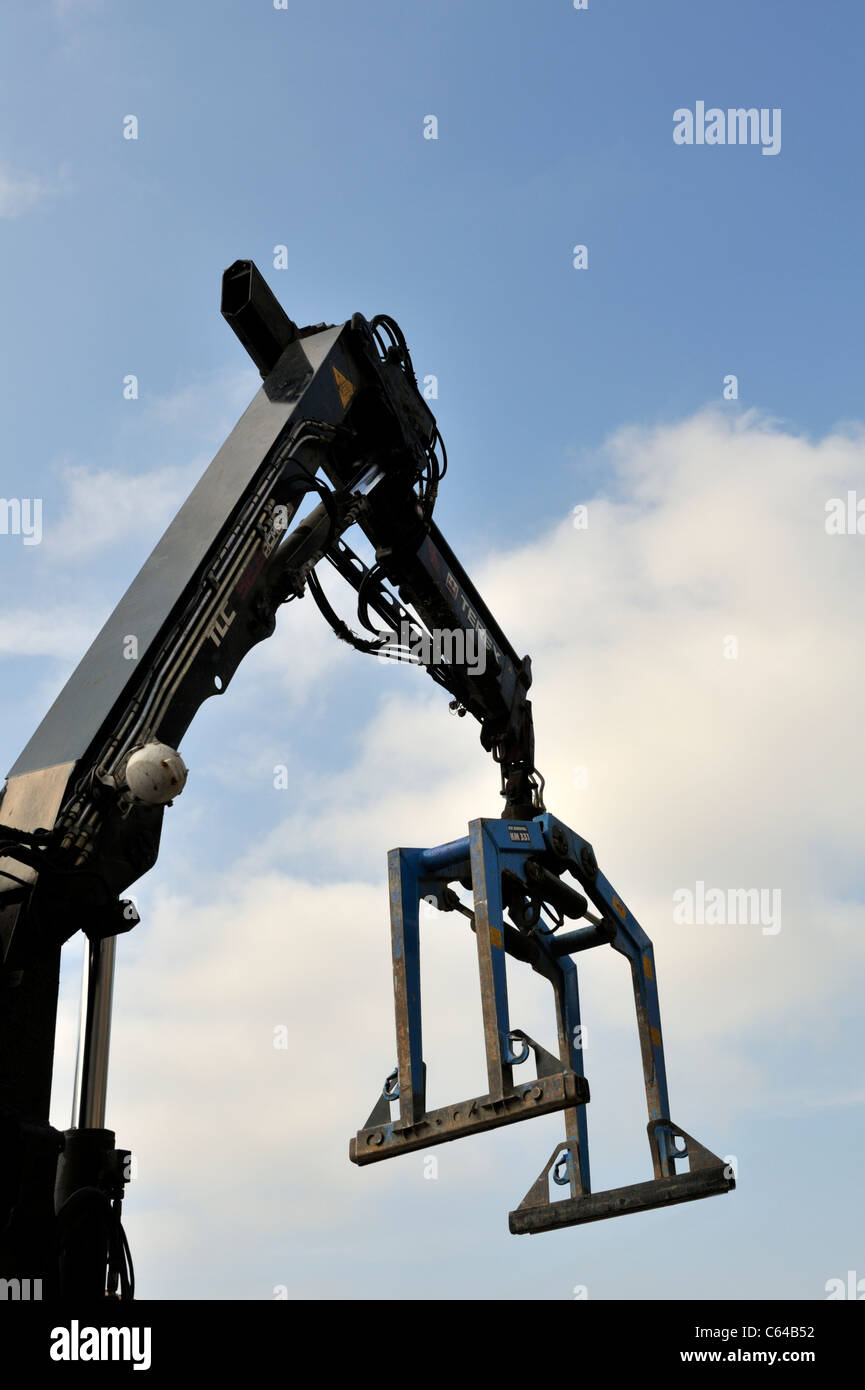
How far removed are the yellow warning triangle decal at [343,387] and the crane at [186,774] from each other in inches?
0.5

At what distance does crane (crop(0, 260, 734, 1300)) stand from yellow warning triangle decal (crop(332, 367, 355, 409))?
0.04 ft

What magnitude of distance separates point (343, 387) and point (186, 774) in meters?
3.24

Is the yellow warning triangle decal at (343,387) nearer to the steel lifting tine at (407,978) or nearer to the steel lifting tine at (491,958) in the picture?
the steel lifting tine at (491,958)

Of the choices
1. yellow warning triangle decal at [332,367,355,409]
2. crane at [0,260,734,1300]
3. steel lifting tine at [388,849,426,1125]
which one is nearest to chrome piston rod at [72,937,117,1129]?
crane at [0,260,734,1300]

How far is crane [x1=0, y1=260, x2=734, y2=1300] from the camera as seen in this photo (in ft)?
18.8

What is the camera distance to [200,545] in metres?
7.06

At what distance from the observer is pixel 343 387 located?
8.31 meters

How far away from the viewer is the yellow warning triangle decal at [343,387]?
8.26 meters

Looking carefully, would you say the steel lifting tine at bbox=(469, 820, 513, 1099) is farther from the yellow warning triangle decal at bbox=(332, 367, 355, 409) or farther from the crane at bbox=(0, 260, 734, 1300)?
the yellow warning triangle decal at bbox=(332, 367, 355, 409)

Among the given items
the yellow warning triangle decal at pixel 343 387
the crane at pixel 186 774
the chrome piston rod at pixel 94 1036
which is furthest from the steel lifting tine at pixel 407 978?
the yellow warning triangle decal at pixel 343 387

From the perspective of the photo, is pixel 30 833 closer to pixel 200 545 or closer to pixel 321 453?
pixel 200 545

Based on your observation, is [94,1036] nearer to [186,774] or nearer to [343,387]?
[186,774]

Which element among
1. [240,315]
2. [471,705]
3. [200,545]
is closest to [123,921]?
[200,545]
